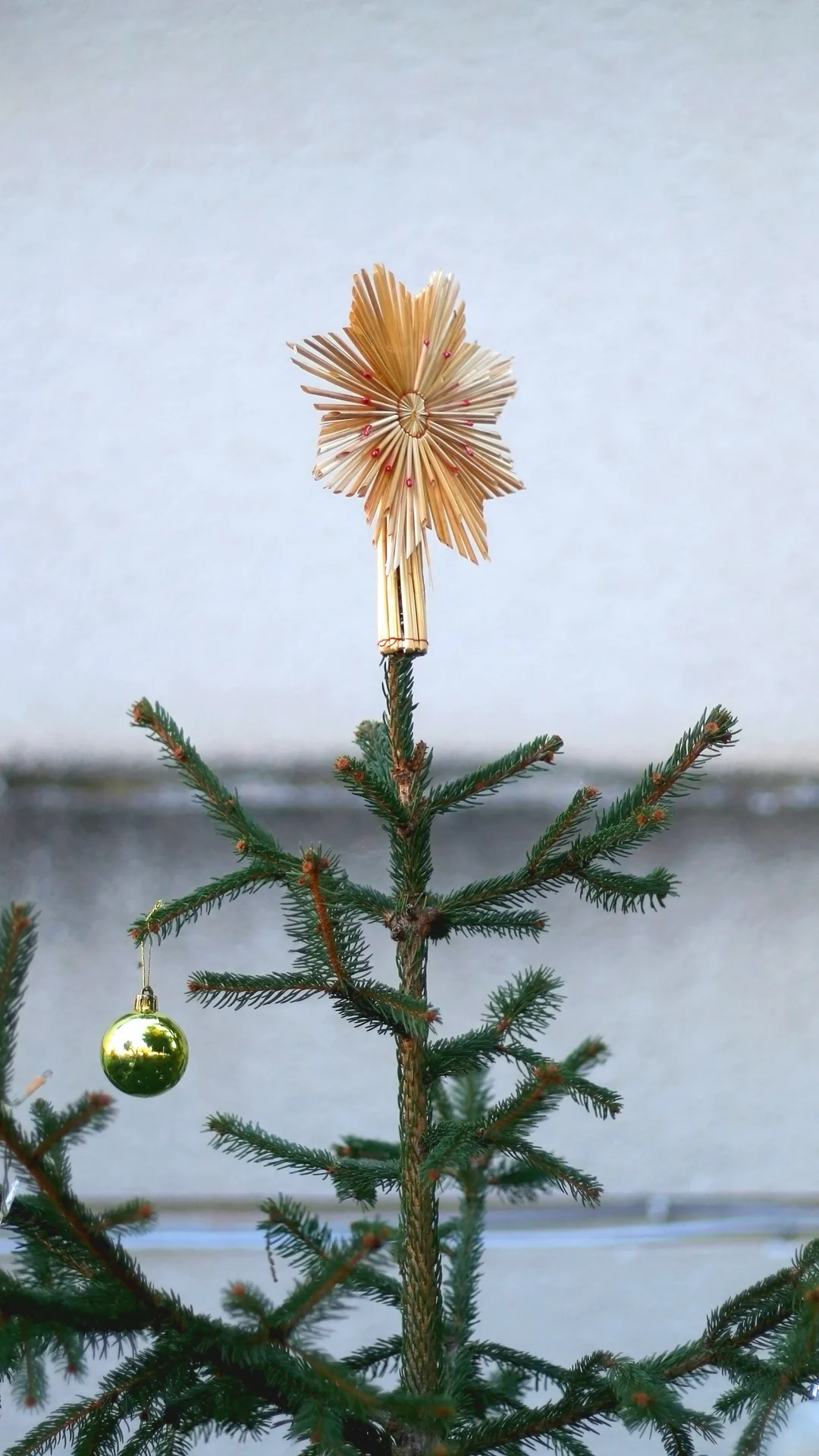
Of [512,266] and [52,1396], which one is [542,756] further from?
[52,1396]

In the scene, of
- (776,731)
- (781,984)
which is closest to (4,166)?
(776,731)

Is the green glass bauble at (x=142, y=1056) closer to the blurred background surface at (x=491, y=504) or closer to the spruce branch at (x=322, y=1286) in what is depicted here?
the spruce branch at (x=322, y=1286)

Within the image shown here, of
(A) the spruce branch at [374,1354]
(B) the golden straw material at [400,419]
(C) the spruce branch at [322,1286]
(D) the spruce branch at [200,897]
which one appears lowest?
(A) the spruce branch at [374,1354]

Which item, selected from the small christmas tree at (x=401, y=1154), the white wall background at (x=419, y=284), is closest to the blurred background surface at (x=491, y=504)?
the white wall background at (x=419, y=284)

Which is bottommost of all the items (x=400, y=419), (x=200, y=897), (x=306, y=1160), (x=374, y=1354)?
(x=374, y=1354)

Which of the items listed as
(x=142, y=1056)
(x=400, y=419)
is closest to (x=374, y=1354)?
(x=142, y=1056)

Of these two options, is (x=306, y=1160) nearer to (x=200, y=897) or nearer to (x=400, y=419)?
(x=200, y=897)

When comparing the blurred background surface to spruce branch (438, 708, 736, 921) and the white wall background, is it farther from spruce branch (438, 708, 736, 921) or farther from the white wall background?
spruce branch (438, 708, 736, 921)
